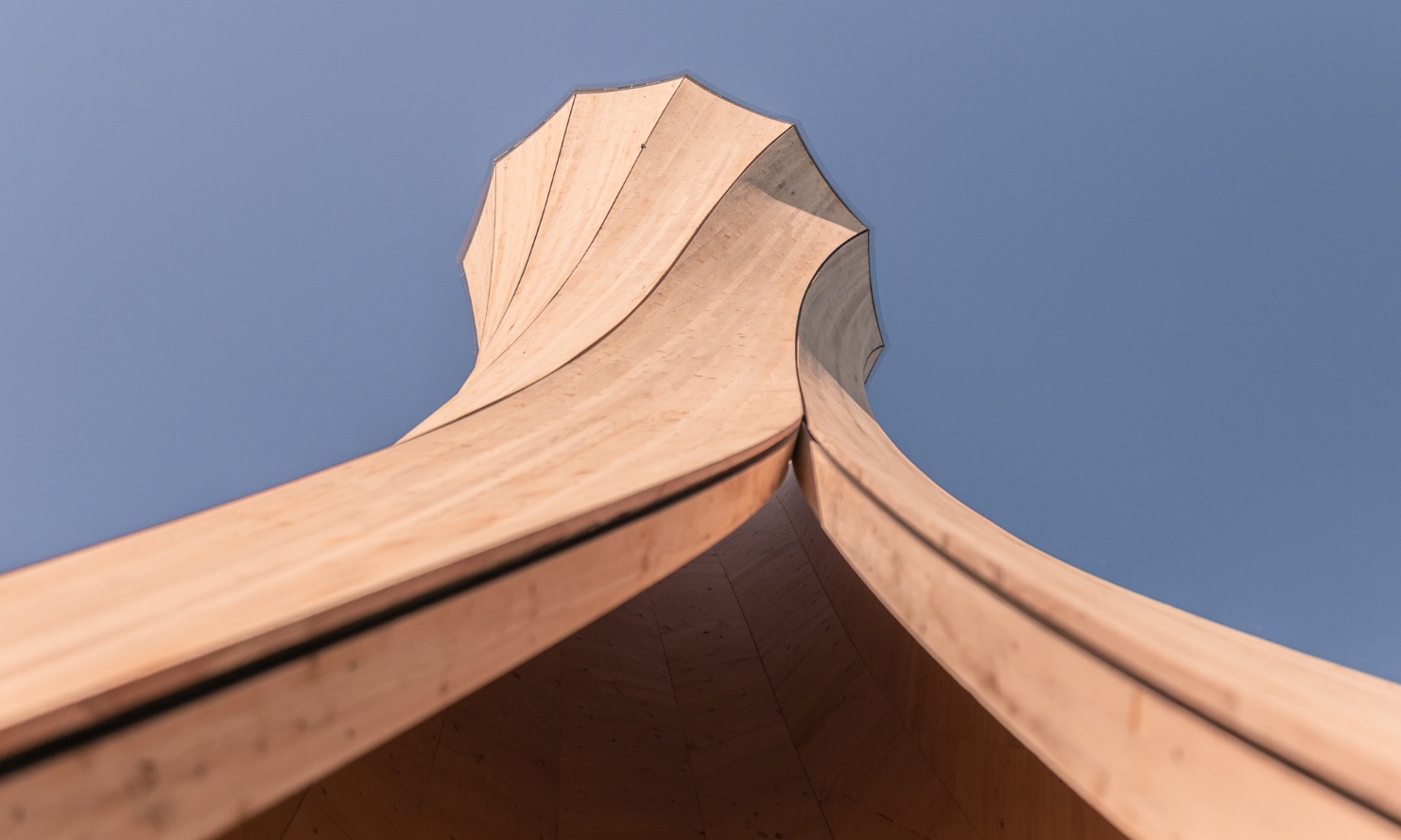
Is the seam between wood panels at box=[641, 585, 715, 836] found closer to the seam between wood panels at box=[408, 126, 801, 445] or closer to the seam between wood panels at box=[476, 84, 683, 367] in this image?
the seam between wood panels at box=[408, 126, 801, 445]

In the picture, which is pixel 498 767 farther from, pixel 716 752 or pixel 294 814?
pixel 716 752

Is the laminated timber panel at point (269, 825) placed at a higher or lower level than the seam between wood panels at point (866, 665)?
higher

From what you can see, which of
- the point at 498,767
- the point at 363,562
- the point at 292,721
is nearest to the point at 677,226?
the point at 498,767

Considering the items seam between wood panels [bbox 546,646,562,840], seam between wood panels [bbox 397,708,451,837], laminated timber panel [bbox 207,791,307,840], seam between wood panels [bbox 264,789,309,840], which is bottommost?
seam between wood panels [bbox 546,646,562,840]

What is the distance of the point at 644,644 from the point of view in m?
5.99

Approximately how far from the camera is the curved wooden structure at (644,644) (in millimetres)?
1115

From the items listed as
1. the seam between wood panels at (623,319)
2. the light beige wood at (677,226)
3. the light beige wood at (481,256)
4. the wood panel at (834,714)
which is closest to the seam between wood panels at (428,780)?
the seam between wood panels at (623,319)

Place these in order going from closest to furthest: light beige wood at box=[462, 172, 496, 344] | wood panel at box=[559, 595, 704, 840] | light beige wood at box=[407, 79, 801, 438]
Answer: wood panel at box=[559, 595, 704, 840]
light beige wood at box=[407, 79, 801, 438]
light beige wood at box=[462, 172, 496, 344]

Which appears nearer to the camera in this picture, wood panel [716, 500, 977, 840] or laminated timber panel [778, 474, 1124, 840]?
laminated timber panel [778, 474, 1124, 840]

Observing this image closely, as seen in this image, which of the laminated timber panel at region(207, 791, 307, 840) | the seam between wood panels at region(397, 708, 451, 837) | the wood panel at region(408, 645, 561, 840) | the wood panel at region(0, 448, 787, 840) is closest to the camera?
the wood panel at region(0, 448, 787, 840)

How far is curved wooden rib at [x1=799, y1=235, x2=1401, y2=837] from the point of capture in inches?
44.9

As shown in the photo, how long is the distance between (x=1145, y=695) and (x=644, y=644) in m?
4.87

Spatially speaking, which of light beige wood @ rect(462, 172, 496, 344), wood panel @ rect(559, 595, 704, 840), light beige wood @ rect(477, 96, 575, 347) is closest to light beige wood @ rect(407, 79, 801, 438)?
light beige wood @ rect(477, 96, 575, 347)

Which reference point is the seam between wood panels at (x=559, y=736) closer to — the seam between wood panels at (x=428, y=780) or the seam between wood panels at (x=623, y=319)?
the seam between wood panels at (x=428, y=780)
